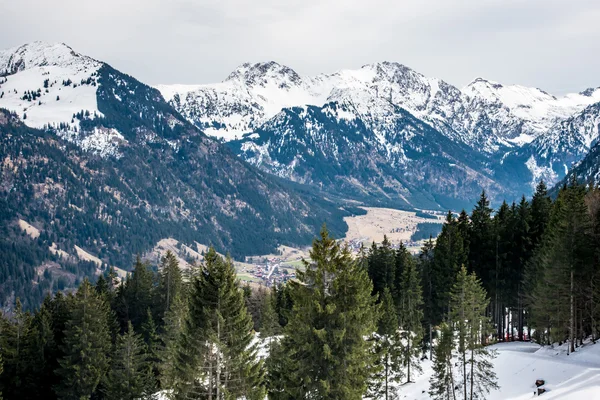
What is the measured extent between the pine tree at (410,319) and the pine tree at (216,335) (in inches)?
1457

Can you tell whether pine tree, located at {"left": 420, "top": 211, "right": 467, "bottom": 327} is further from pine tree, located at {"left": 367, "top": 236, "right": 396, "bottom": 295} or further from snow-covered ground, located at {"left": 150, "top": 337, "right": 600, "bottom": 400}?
snow-covered ground, located at {"left": 150, "top": 337, "right": 600, "bottom": 400}

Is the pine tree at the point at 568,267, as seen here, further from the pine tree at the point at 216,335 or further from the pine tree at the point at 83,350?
the pine tree at the point at 83,350

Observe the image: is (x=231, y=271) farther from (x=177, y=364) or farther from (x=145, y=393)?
(x=145, y=393)

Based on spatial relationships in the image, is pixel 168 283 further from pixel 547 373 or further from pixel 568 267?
pixel 568 267

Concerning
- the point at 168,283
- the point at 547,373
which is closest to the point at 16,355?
the point at 168,283

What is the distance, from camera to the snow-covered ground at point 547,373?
4303 centimetres

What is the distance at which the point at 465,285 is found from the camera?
49.5 m

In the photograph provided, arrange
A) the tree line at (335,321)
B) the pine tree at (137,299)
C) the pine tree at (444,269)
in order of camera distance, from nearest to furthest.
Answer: the tree line at (335,321) < the pine tree at (444,269) < the pine tree at (137,299)

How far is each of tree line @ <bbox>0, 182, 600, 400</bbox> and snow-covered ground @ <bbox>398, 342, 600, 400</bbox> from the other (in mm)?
1920

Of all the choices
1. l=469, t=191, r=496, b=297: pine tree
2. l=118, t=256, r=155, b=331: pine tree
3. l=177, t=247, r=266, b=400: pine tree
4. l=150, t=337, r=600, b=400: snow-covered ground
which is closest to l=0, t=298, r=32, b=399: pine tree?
l=150, t=337, r=600, b=400: snow-covered ground

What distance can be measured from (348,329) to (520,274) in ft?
161

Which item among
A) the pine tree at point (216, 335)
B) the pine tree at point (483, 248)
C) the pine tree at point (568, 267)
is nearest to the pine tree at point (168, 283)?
the pine tree at point (483, 248)

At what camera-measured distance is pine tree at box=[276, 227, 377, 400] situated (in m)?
32.4

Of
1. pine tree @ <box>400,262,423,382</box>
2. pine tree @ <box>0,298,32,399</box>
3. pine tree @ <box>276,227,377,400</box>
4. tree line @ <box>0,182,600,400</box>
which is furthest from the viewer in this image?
pine tree @ <box>400,262,423,382</box>
